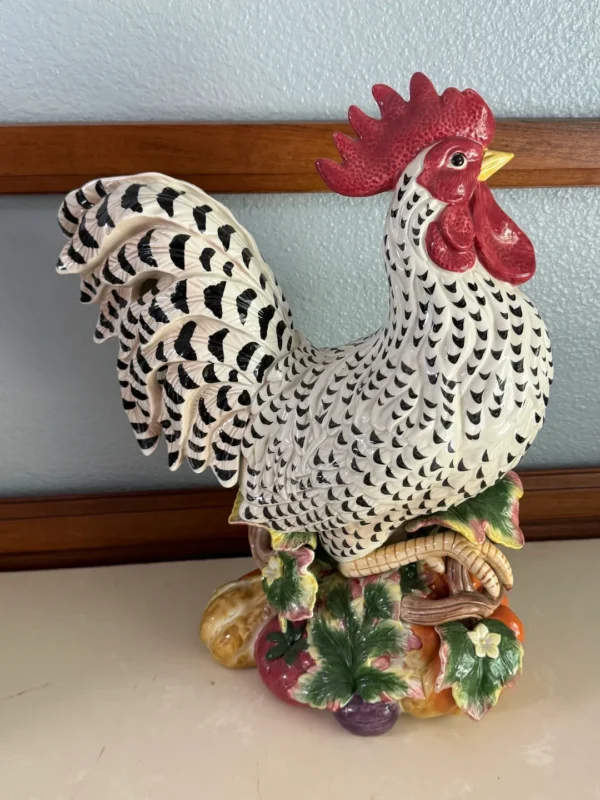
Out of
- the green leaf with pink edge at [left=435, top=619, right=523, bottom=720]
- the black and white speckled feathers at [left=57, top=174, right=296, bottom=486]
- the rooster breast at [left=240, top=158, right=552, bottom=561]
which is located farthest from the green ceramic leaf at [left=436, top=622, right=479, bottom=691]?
the black and white speckled feathers at [left=57, top=174, right=296, bottom=486]

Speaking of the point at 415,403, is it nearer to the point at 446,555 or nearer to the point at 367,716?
the point at 446,555

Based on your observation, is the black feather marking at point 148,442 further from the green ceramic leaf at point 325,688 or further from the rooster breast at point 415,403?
the green ceramic leaf at point 325,688

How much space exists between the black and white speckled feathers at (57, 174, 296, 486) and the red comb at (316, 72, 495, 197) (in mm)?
128

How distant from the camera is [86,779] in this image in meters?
0.68

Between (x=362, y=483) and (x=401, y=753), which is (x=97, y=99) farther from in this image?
(x=401, y=753)

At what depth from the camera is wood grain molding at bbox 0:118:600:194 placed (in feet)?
2.76

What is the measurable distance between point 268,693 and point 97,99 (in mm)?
702

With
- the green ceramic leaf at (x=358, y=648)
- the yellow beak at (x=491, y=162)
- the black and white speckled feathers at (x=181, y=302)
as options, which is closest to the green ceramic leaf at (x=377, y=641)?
the green ceramic leaf at (x=358, y=648)

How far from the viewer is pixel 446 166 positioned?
0.59 m

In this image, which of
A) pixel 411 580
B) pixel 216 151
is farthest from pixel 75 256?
pixel 411 580

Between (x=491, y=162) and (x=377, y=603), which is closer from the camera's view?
(x=491, y=162)

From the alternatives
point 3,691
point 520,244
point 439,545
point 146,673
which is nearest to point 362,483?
point 439,545

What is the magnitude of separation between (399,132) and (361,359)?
0.20 metres

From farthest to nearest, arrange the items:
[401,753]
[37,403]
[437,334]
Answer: [37,403] < [401,753] < [437,334]
